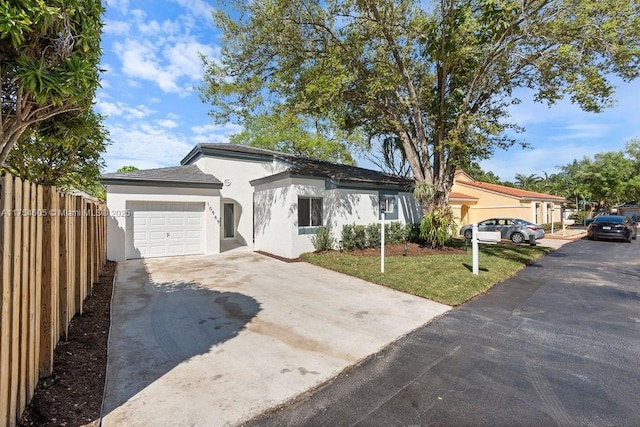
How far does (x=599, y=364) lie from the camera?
12.9ft

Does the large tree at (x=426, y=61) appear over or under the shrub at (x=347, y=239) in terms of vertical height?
over

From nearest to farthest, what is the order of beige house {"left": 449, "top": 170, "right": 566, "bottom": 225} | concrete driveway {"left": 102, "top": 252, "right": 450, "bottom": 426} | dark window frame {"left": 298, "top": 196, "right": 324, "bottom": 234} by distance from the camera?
concrete driveway {"left": 102, "top": 252, "right": 450, "bottom": 426}, dark window frame {"left": 298, "top": 196, "right": 324, "bottom": 234}, beige house {"left": 449, "top": 170, "right": 566, "bottom": 225}

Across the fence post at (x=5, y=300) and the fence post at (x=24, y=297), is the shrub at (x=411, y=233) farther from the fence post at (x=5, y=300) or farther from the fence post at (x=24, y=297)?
the fence post at (x=5, y=300)

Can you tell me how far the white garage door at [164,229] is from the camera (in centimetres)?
1208

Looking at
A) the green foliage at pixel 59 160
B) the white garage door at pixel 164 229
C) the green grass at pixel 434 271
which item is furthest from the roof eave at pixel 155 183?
the green grass at pixel 434 271

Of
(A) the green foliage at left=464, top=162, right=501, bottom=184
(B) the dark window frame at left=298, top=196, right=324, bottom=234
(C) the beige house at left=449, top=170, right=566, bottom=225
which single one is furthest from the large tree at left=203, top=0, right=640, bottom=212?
(A) the green foliage at left=464, top=162, right=501, bottom=184

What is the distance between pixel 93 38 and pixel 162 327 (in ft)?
14.1

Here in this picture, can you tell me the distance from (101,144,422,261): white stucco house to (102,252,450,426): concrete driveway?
3.87 metres

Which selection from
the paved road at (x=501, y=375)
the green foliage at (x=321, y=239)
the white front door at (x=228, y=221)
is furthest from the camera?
the white front door at (x=228, y=221)

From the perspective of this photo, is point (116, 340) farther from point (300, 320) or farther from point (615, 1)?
point (615, 1)

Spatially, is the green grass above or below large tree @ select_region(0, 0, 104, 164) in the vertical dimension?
below

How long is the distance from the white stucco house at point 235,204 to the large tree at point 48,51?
8.41 meters

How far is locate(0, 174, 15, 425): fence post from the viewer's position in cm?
236

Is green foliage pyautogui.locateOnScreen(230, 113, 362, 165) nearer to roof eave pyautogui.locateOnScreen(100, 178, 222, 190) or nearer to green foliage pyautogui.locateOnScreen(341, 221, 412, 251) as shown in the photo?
green foliage pyautogui.locateOnScreen(341, 221, 412, 251)
